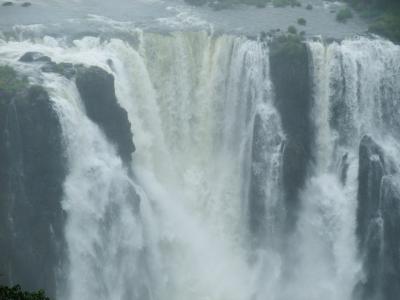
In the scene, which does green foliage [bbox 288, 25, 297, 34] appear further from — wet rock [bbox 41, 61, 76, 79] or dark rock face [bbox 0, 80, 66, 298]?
dark rock face [bbox 0, 80, 66, 298]

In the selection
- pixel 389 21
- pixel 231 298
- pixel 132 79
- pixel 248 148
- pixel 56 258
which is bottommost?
pixel 231 298

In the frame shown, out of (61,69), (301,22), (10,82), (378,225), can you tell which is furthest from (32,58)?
(378,225)

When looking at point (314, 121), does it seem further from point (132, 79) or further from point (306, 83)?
point (132, 79)

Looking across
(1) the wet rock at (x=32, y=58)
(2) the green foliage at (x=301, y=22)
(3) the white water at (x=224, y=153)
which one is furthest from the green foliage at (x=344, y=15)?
(1) the wet rock at (x=32, y=58)

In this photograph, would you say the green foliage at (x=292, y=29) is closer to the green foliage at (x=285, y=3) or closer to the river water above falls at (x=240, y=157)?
the river water above falls at (x=240, y=157)

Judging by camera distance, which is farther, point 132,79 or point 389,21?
point 389,21

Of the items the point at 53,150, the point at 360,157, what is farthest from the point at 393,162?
the point at 53,150

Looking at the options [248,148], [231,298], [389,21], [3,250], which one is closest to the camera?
[3,250]

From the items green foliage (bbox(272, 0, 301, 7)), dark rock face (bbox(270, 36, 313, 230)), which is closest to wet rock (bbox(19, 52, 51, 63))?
dark rock face (bbox(270, 36, 313, 230))
